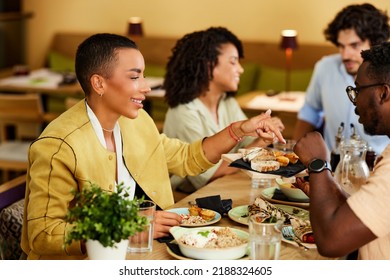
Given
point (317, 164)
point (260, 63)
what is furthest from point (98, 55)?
point (260, 63)

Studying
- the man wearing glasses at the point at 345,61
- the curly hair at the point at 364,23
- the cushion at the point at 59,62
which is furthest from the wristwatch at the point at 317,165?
the cushion at the point at 59,62

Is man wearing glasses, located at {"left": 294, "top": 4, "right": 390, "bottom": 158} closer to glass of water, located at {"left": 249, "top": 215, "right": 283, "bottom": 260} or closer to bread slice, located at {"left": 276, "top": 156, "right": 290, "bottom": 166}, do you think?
bread slice, located at {"left": 276, "top": 156, "right": 290, "bottom": 166}

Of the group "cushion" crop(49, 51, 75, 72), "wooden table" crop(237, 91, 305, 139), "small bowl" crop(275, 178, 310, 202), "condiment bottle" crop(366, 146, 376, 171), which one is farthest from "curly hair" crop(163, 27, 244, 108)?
"cushion" crop(49, 51, 75, 72)

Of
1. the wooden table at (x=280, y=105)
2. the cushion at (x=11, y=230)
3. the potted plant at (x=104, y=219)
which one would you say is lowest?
the wooden table at (x=280, y=105)

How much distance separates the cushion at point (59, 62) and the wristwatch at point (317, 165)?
5.47 metres

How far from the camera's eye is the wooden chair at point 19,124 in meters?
4.85

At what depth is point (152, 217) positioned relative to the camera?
6.53 feet

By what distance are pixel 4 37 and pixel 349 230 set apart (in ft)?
19.6

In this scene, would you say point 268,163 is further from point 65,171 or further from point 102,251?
point 102,251

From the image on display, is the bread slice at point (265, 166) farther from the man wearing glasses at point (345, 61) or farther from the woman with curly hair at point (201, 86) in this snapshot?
the man wearing glasses at point (345, 61)

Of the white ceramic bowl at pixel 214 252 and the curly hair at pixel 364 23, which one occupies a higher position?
the curly hair at pixel 364 23

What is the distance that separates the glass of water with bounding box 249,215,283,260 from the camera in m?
1.87

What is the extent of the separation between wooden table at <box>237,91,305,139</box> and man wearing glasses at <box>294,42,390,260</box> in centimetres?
288
